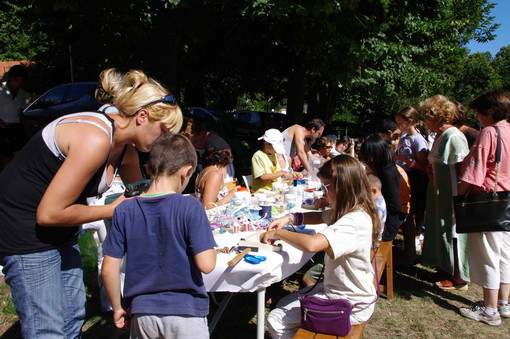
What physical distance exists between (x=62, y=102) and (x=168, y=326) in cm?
1120

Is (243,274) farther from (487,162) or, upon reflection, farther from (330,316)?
(487,162)

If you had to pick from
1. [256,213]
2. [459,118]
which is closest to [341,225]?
[256,213]

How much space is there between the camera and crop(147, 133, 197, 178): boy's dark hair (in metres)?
1.74

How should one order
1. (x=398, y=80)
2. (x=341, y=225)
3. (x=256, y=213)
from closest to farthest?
1. (x=341, y=225)
2. (x=256, y=213)
3. (x=398, y=80)

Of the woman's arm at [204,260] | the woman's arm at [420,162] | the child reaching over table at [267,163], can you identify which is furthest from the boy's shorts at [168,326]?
the woman's arm at [420,162]

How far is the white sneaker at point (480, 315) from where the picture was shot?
3.41 m

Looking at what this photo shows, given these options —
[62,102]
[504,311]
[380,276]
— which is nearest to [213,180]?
[380,276]

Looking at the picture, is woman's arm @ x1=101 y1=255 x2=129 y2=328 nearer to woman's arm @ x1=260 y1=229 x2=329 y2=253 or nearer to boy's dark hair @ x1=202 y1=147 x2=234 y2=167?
woman's arm @ x1=260 y1=229 x2=329 y2=253

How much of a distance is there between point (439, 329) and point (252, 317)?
1.62 meters

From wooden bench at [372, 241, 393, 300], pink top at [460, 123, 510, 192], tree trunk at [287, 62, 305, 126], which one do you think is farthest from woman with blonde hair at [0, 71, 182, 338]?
tree trunk at [287, 62, 305, 126]

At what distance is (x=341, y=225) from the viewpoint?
2260 mm

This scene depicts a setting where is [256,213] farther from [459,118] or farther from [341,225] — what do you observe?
[459,118]

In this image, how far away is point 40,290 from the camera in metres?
1.66

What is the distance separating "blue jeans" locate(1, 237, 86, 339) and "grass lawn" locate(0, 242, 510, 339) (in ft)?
5.01
